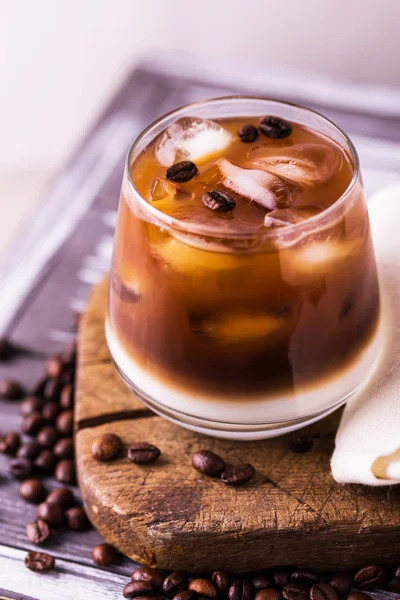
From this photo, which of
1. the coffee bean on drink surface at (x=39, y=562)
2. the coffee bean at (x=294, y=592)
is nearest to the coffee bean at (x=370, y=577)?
the coffee bean at (x=294, y=592)

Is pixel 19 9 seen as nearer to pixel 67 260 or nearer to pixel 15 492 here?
pixel 67 260

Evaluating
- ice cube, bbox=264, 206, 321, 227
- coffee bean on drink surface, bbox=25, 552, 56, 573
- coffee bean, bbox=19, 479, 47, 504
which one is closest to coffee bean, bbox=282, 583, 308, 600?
coffee bean on drink surface, bbox=25, 552, 56, 573

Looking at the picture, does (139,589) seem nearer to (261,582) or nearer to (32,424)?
(261,582)

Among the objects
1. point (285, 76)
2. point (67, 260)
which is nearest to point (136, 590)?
point (67, 260)

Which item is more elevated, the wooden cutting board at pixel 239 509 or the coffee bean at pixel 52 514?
the wooden cutting board at pixel 239 509

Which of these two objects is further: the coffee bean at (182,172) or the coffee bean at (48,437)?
the coffee bean at (48,437)

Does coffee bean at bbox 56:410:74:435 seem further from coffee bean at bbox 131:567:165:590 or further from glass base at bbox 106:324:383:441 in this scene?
coffee bean at bbox 131:567:165:590

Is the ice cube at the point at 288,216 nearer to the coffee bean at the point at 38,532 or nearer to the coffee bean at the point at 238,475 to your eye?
the coffee bean at the point at 238,475
